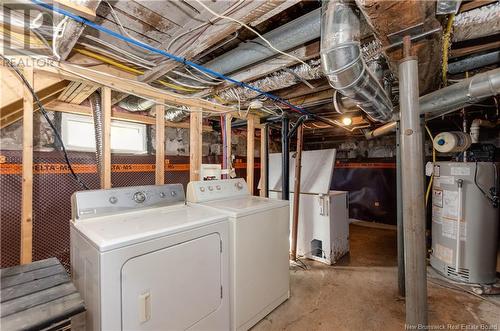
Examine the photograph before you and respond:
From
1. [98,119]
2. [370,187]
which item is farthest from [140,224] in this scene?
[370,187]

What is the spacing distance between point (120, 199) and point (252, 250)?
3.47ft

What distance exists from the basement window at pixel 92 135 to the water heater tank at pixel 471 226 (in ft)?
13.0

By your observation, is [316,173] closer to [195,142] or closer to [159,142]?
[195,142]

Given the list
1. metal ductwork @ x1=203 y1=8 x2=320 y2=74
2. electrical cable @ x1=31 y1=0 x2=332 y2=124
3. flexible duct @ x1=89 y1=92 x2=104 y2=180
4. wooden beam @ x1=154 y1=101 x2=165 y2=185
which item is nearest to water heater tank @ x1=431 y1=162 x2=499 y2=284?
electrical cable @ x1=31 y1=0 x2=332 y2=124

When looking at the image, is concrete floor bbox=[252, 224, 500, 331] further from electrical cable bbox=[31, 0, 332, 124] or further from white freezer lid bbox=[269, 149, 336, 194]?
electrical cable bbox=[31, 0, 332, 124]

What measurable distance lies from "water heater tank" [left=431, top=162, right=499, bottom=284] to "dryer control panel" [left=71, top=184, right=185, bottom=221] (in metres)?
2.97

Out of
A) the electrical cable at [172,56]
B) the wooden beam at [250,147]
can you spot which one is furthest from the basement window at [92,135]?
the electrical cable at [172,56]

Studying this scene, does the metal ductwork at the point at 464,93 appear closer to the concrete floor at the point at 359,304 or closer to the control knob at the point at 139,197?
the concrete floor at the point at 359,304

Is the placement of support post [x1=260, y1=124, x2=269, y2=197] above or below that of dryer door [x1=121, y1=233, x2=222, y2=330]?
above

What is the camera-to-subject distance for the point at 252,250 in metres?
1.84

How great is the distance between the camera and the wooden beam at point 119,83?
60.7 inches

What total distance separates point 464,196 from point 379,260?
132 centimetres

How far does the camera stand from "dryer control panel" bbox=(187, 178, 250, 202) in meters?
2.09

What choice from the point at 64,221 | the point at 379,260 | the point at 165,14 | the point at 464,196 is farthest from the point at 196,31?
the point at 379,260
